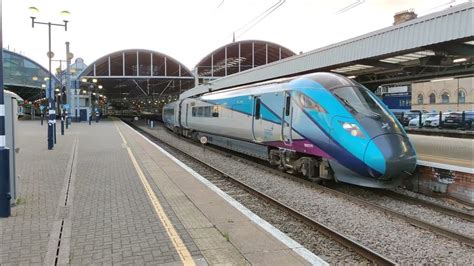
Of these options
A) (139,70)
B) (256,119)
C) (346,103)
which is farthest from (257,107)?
(139,70)

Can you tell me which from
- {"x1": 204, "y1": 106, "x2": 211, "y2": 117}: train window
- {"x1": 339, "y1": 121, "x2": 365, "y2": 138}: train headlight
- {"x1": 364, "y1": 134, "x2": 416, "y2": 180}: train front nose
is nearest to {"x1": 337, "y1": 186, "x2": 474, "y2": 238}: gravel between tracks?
{"x1": 364, "y1": 134, "x2": 416, "y2": 180}: train front nose

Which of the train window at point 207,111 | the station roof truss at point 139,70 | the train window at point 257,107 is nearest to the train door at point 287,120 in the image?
the train window at point 257,107

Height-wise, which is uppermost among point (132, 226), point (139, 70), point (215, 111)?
point (139, 70)

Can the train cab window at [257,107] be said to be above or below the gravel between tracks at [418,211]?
above

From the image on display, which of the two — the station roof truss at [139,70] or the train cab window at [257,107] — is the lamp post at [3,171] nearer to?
the train cab window at [257,107]

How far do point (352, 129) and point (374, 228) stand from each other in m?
2.70

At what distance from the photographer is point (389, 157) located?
28.7 ft

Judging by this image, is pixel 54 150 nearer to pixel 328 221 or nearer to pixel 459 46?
pixel 328 221

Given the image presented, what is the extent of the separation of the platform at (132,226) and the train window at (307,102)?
131 inches

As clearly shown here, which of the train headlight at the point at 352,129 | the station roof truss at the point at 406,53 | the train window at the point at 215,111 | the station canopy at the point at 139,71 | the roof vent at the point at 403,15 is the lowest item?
the train headlight at the point at 352,129

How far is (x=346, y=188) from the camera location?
428 inches

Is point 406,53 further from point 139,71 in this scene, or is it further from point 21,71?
point 21,71

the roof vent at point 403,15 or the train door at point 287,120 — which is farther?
the roof vent at point 403,15

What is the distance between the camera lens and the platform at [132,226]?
511 cm
